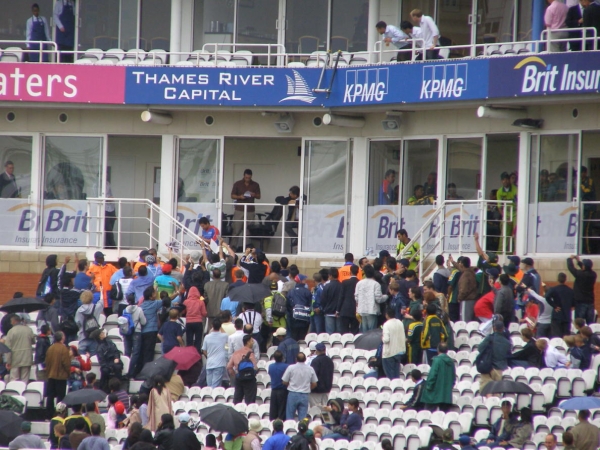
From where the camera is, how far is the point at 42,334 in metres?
17.2

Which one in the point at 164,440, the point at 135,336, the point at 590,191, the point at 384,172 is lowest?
the point at 164,440

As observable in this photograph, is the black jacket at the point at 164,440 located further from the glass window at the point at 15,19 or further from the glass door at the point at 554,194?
the glass window at the point at 15,19

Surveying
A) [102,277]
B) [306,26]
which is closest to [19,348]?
[102,277]

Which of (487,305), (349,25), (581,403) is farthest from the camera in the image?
(349,25)

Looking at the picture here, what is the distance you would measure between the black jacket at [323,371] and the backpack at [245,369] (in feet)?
2.85

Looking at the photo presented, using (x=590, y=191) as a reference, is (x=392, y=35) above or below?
above

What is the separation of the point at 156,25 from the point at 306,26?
3.25 m

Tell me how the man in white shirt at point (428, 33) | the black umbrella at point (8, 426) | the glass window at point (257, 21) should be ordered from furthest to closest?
the glass window at point (257, 21) < the man in white shirt at point (428, 33) < the black umbrella at point (8, 426)

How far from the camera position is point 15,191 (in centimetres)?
2409

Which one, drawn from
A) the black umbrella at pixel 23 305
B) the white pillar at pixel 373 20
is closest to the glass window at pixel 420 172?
the white pillar at pixel 373 20

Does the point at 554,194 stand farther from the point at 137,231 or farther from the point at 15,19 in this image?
the point at 15,19

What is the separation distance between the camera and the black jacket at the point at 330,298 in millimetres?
18016

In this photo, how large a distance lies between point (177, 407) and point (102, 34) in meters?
11.1

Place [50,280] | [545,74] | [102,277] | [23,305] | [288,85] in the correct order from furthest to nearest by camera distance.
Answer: [288,85] → [545,74] → [102,277] → [50,280] → [23,305]
